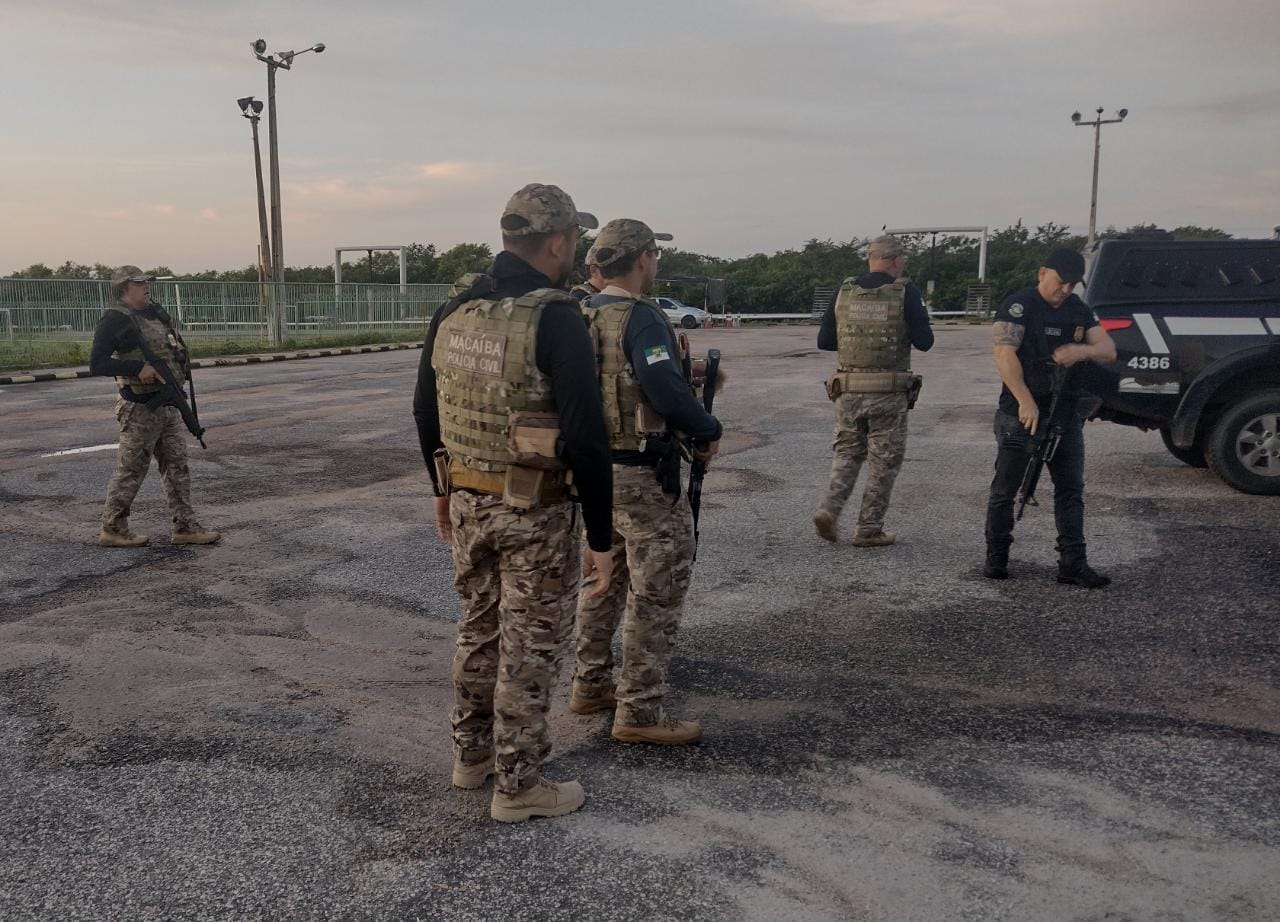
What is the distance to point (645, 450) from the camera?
380 cm

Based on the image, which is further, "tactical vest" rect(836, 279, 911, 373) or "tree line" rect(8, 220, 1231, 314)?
"tree line" rect(8, 220, 1231, 314)

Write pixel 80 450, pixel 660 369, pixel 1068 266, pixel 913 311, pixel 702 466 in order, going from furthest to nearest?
pixel 80 450 < pixel 913 311 < pixel 1068 266 < pixel 702 466 < pixel 660 369

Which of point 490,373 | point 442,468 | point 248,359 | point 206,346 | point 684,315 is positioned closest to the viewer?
point 490,373

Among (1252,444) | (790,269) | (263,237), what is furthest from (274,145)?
(790,269)

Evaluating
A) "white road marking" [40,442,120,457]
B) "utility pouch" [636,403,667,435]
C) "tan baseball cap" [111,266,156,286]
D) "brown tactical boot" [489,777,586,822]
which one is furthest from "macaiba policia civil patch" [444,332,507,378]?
"white road marking" [40,442,120,457]

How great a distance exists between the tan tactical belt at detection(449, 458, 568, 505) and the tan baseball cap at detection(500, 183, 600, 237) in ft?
2.48

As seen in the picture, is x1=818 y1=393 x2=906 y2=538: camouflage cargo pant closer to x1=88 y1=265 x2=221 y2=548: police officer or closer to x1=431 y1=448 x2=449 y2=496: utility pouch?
x1=431 y1=448 x2=449 y2=496: utility pouch

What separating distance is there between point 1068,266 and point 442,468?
155 inches

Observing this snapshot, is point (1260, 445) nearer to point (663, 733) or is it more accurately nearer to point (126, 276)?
point (663, 733)

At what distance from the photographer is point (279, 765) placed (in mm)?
3721

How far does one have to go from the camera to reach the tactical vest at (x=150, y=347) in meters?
6.81

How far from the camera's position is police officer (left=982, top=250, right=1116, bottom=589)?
5738 millimetres

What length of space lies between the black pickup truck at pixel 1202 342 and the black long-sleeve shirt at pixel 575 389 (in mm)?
6161

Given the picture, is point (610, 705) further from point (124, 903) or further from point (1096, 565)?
point (1096, 565)
